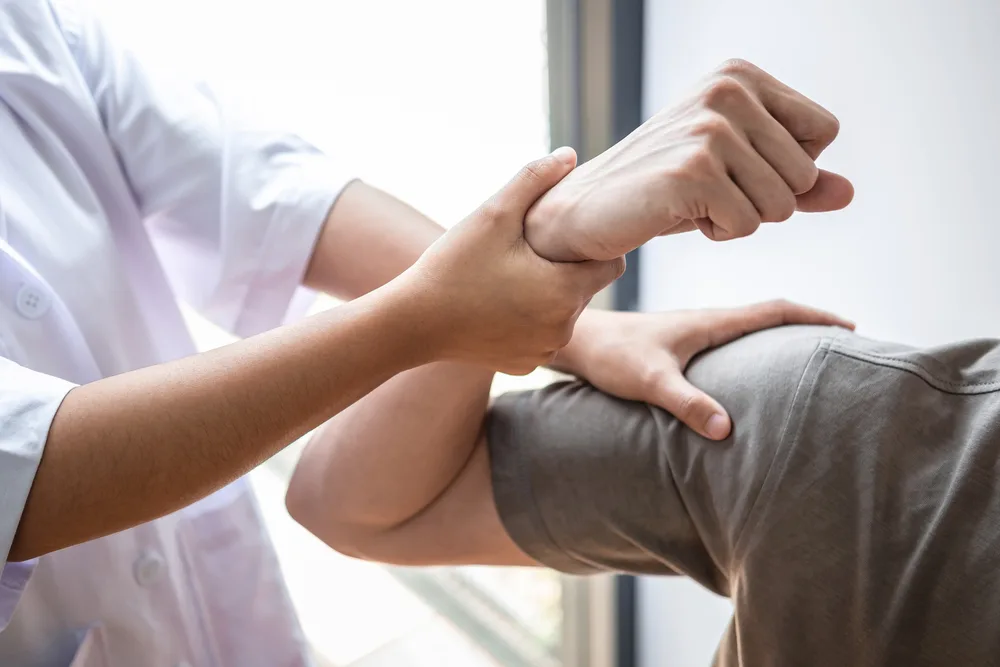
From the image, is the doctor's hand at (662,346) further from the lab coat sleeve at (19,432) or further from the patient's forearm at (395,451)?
the lab coat sleeve at (19,432)

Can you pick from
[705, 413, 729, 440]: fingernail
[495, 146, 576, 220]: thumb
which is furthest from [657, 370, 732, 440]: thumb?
[495, 146, 576, 220]: thumb

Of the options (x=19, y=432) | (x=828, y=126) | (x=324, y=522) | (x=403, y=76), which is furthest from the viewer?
(x=403, y=76)

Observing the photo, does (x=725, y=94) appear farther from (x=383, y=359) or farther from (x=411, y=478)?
(x=411, y=478)

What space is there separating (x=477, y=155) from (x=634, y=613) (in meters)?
0.98

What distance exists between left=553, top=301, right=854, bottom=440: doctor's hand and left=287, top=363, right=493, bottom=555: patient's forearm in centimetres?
11

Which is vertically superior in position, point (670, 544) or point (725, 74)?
point (725, 74)

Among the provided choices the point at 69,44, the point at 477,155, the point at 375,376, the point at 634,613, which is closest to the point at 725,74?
the point at 375,376

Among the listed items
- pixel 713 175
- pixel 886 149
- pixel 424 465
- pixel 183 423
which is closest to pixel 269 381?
pixel 183 423

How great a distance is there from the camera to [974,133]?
0.82 m

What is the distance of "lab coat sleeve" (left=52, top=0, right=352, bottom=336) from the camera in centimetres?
83

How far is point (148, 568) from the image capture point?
2.71 ft

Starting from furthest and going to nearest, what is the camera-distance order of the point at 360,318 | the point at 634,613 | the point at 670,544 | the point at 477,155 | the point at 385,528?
the point at 634,613 → the point at 477,155 → the point at 385,528 → the point at 670,544 → the point at 360,318

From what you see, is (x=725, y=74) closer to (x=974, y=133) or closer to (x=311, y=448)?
(x=974, y=133)

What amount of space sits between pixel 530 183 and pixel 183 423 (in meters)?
0.34
